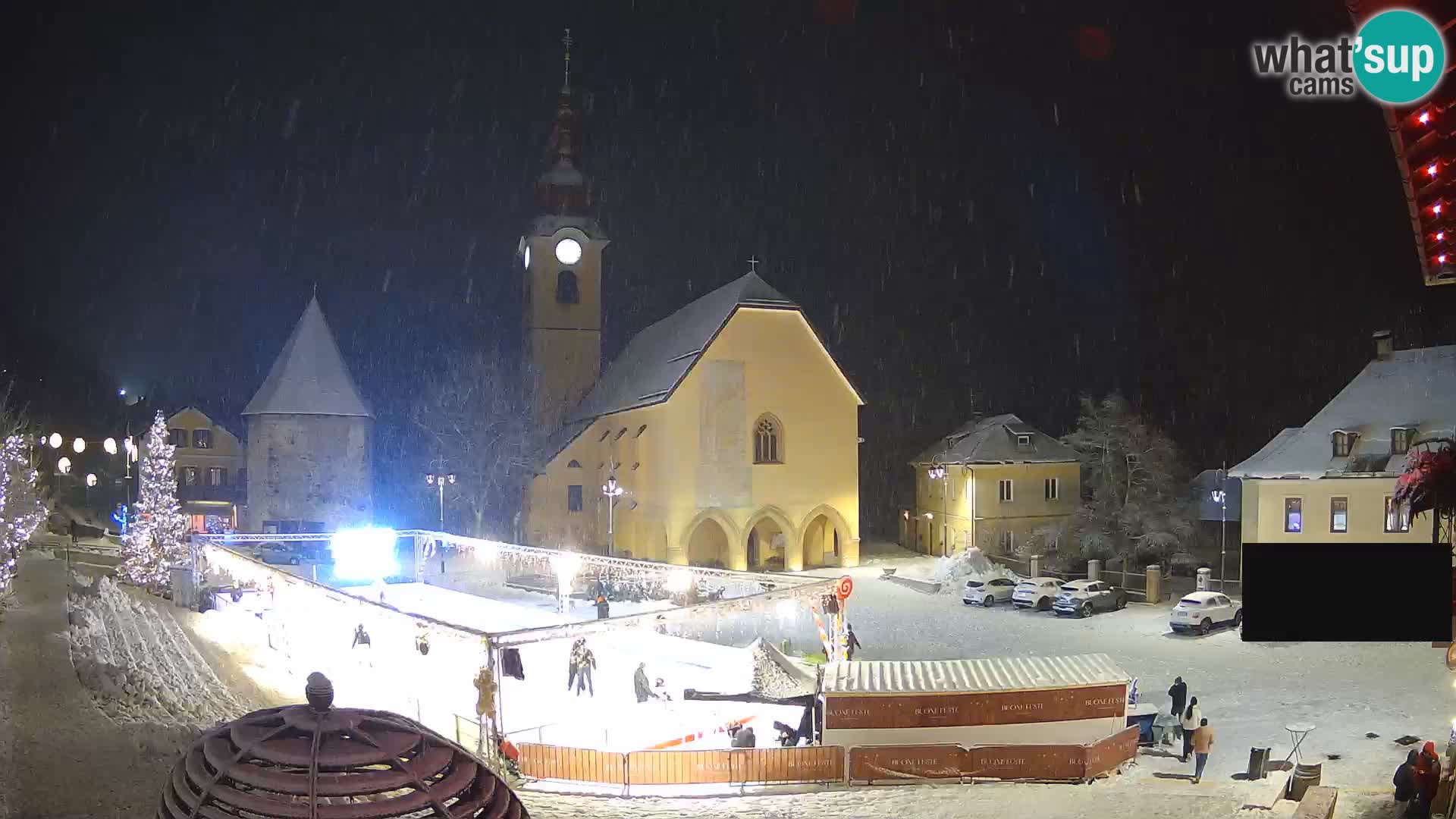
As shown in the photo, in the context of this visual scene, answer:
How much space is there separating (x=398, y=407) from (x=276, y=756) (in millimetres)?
63232

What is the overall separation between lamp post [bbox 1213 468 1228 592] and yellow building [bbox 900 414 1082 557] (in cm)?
544

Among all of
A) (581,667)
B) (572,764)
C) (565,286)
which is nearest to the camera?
(572,764)

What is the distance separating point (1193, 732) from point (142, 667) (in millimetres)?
15437

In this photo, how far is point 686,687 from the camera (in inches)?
Answer: 683

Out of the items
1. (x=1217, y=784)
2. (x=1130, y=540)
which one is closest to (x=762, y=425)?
(x=1130, y=540)

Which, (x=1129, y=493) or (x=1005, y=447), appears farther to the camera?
Result: (x=1005, y=447)

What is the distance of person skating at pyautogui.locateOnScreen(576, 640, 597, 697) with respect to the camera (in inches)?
627

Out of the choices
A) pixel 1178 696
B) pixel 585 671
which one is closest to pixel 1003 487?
pixel 1178 696

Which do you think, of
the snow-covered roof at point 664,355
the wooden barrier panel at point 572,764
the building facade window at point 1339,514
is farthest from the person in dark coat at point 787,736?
the snow-covered roof at point 664,355

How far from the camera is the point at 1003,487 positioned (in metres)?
39.3

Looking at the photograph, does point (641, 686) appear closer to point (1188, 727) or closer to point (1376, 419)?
point (1188, 727)

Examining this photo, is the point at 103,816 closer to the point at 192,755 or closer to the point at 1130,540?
the point at 192,755

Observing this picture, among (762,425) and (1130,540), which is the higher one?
(762,425)
